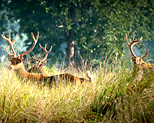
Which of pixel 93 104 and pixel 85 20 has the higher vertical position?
pixel 85 20

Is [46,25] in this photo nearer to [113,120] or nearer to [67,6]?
[67,6]

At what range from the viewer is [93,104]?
4.70m

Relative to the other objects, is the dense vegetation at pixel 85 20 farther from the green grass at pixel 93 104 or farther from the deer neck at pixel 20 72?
the green grass at pixel 93 104

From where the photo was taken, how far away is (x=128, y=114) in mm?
4184

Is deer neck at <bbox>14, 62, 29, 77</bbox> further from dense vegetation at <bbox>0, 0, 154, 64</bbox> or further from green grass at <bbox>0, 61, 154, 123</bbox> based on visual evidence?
dense vegetation at <bbox>0, 0, 154, 64</bbox>

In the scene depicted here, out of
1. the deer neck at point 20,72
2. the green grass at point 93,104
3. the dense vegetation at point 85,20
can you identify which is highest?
the dense vegetation at point 85,20

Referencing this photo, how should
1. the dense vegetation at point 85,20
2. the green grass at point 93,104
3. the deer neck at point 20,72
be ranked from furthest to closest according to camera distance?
the dense vegetation at point 85,20 → the deer neck at point 20,72 → the green grass at point 93,104

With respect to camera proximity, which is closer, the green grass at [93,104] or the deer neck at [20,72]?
the green grass at [93,104]

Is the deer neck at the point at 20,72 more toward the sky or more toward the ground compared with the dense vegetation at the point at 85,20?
more toward the ground

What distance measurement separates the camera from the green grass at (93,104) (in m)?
4.29

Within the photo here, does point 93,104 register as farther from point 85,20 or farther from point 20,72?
point 85,20

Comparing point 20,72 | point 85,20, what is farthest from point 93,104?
point 85,20

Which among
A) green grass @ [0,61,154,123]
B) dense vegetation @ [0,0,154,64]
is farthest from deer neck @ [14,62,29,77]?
dense vegetation @ [0,0,154,64]

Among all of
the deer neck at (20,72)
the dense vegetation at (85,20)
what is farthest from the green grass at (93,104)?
the dense vegetation at (85,20)
